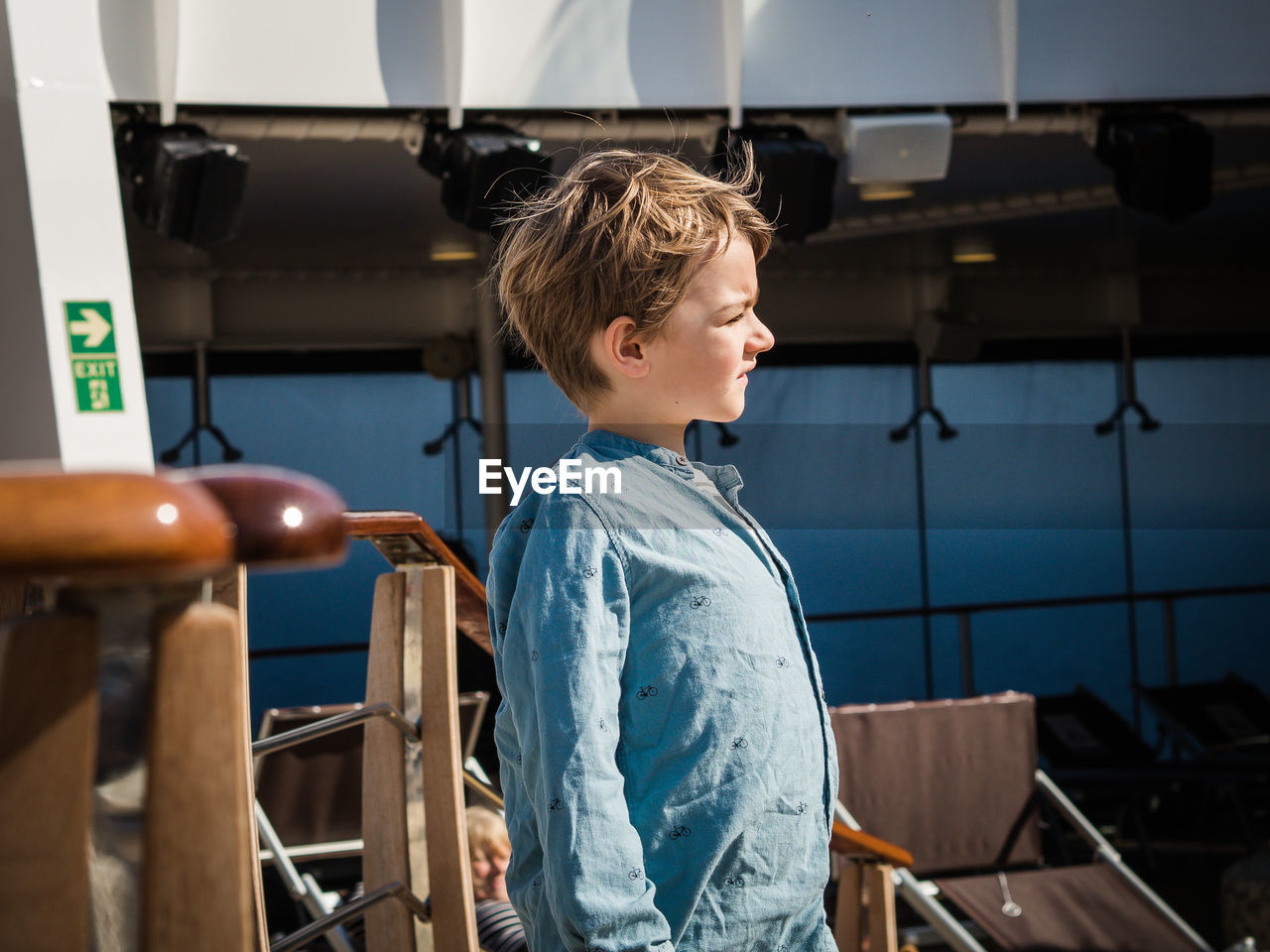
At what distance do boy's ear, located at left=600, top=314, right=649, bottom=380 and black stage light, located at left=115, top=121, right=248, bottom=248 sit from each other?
3.42m

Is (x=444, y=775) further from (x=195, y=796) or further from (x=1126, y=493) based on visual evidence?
(x=1126, y=493)

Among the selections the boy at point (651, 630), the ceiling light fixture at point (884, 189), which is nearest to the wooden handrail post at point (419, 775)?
the boy at point (651, 630)

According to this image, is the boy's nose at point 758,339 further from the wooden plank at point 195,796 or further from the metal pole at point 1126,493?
the metal pole at point 1126,493

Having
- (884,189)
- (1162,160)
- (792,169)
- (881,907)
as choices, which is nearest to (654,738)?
(881,907)

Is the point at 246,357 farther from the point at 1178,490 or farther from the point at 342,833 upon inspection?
the point at 1178,490

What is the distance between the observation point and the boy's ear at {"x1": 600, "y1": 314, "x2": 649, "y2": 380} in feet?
3.56

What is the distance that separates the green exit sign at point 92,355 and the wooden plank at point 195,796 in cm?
330

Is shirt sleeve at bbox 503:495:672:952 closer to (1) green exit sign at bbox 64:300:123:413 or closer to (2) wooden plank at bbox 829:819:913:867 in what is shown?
(2) wooden plank at bbox 829:819:913:867

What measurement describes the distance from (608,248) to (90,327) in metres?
2.79

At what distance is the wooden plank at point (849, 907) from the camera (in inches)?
105

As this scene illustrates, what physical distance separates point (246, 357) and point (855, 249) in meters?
4.27

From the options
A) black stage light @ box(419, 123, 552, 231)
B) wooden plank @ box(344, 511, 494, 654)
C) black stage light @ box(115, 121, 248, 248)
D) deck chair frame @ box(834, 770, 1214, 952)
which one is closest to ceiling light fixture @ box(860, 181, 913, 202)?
black stage light @ box(419, 123, 552, 231)

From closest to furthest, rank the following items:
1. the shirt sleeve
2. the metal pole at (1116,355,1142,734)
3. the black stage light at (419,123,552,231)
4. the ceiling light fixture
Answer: the shirt sleeve < the black stage light at (419,123,552,231) < the ceiling light fixture < the metal pole at (1116,355,1142,734)

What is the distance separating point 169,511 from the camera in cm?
40
